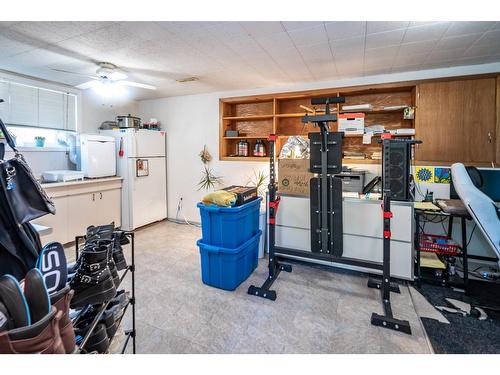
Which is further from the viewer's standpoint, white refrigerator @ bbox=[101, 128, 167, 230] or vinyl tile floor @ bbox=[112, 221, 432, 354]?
white refrigerator @ bbox=[101, 128, 167, 230]

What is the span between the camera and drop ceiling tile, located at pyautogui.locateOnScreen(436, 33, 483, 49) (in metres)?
2.38

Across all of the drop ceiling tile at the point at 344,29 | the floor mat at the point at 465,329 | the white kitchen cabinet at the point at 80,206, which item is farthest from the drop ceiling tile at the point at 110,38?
the floor mat at the point at 465,329

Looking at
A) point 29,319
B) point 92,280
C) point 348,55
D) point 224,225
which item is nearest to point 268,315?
point 224,225

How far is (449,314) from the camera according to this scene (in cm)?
216

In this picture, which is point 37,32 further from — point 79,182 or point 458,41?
point 458,41

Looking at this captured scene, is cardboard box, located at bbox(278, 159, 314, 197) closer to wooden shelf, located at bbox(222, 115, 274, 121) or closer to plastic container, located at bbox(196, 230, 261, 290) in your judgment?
plastic container, located at bbox(196, 230, 261, 290)

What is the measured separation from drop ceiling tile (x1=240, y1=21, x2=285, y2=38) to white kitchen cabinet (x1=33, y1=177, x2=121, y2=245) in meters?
2.92

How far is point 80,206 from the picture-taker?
367 cm

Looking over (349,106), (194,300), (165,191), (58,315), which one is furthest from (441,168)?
(165,191)

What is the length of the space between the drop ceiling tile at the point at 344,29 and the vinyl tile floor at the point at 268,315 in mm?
2331

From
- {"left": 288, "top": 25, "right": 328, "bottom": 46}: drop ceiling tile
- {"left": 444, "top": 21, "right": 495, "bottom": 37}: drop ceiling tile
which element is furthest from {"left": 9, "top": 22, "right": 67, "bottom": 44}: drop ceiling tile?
{"left": 444, "top": 21, "right": 495, "bottom": 37}: drop ceiling tile
